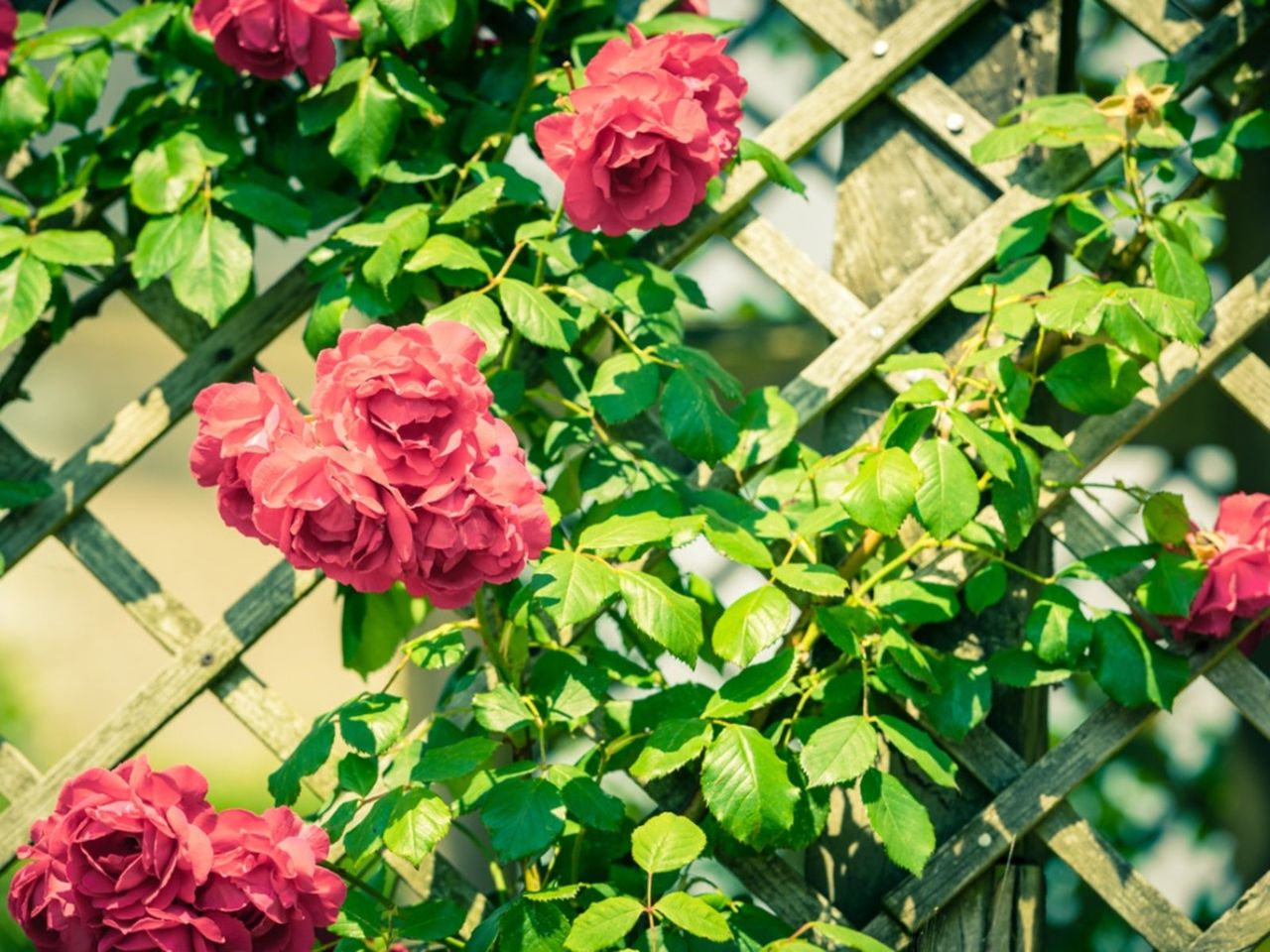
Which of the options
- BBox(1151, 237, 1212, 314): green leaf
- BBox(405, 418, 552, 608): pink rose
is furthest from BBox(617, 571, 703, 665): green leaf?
BBox(1151, 237, 1212, 314): green leaf

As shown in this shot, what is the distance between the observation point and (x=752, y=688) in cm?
130

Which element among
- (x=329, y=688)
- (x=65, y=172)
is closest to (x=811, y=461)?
(x=65, y=172)

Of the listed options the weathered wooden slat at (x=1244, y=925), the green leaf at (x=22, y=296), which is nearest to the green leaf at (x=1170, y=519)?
the weathered wooden slat at (x=1244, y=925)

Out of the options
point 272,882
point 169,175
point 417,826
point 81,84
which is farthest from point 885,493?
point 81,84

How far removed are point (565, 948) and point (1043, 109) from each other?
937 mm

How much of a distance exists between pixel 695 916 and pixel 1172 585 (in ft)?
1.91

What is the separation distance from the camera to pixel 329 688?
18.3 feet

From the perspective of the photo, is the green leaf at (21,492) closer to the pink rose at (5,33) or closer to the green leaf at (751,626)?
the pink rose at (5,33)

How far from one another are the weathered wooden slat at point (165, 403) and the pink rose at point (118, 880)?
0.52 m

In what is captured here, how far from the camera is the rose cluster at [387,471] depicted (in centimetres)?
104

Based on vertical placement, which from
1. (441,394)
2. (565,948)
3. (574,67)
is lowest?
(565,948)

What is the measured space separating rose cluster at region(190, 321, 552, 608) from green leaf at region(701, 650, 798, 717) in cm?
28

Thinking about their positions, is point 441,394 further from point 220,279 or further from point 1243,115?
point 1243,115

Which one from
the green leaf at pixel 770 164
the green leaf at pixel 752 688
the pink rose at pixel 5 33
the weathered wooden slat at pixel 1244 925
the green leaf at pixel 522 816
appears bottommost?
the weathered wooden slat at pixel 1244 925
